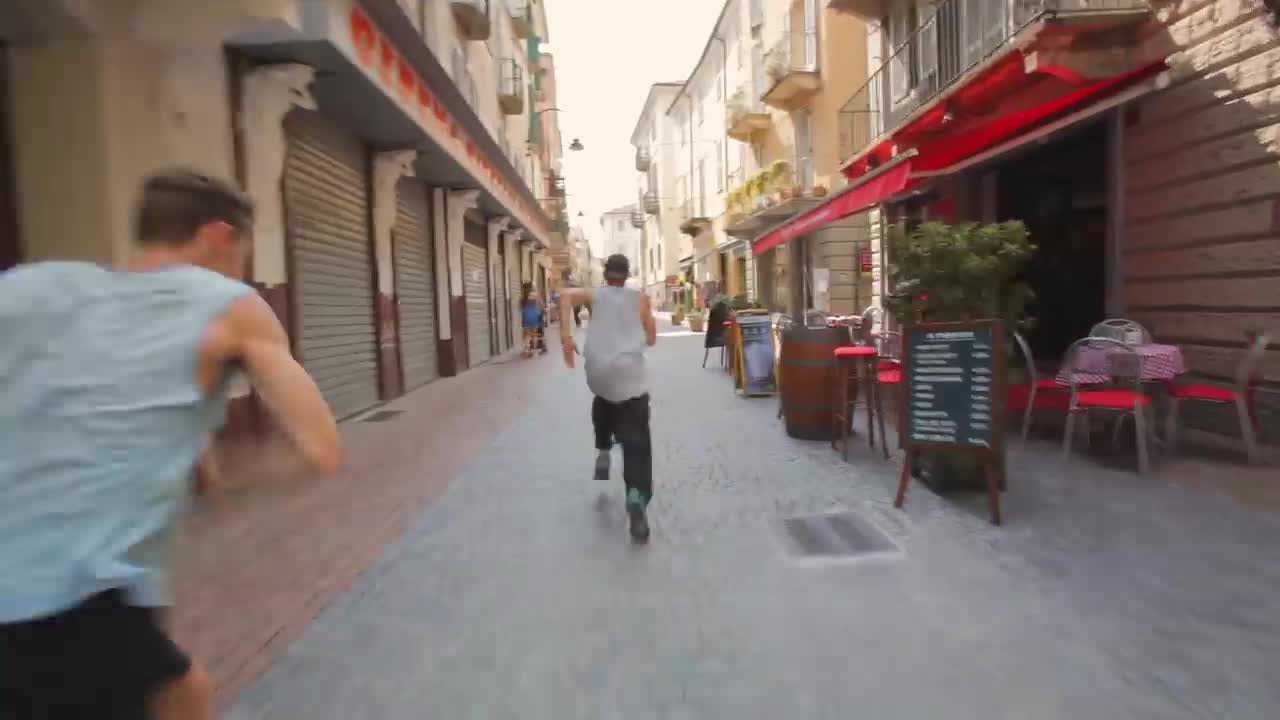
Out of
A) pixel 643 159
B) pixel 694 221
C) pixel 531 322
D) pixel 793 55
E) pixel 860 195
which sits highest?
pixel 643 159

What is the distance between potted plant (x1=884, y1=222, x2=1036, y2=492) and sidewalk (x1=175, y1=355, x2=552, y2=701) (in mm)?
3542

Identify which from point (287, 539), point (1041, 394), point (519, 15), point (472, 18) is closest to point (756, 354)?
point (1041, 394)

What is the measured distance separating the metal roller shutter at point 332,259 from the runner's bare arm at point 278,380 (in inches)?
299

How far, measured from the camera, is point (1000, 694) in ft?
9.62

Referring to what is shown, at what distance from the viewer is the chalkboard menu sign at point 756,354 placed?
37.4 ft

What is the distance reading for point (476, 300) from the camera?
64.7 feet

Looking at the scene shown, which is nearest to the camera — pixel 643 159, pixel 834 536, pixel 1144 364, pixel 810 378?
pixel 834 536

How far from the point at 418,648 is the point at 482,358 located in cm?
1678

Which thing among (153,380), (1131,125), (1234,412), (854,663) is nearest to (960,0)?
(1131,125)

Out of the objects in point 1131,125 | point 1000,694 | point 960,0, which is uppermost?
point 960,0

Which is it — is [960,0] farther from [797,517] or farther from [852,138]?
[797,517]

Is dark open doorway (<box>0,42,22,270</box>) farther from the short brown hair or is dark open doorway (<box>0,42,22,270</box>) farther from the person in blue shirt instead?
the person in blue shirt

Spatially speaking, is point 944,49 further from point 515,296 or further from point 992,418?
point 515,296

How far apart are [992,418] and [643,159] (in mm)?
63111
